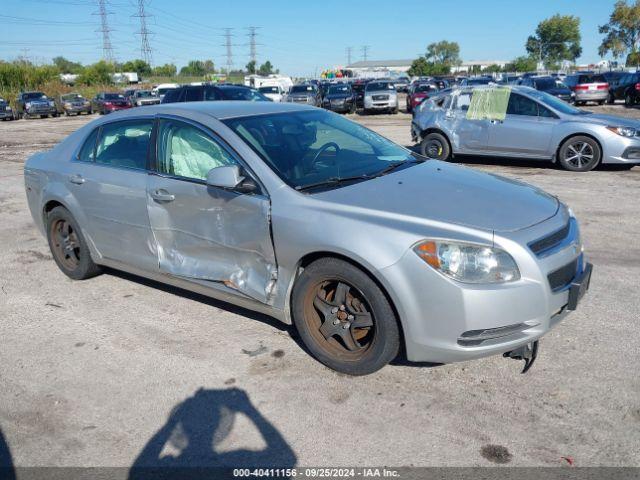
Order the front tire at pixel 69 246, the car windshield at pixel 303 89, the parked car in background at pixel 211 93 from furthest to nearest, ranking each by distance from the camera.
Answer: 1. the car windshield at pixel 303 89
2. the parked car in background at pixel 211 93
3. the front tire at pixel 69 246

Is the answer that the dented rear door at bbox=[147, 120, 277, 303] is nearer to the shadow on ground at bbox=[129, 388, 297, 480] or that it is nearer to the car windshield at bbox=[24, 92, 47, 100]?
the shadow on ground at bbox=[129, 388, 297, 480]

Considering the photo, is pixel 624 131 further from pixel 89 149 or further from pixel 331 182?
pixel 89 149

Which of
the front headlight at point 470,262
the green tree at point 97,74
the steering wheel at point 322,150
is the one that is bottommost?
the front headlight at point 470,262

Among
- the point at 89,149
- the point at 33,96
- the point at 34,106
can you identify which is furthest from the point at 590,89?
the point at 33,96

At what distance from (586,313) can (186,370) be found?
295cm

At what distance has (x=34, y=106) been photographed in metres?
36.5

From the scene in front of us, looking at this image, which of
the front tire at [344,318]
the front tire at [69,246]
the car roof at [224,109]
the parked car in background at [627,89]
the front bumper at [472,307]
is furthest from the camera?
the parked car in background at [627,89]

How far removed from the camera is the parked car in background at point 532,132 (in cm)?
1009

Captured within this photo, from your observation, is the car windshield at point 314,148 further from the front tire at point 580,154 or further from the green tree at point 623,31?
the green tree at point 623,31

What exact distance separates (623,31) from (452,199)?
8285 cm

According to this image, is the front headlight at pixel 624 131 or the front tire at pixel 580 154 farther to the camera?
the front tire at pixel 580 154

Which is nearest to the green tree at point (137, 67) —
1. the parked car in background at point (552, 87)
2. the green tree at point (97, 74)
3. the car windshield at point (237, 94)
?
the green tree at point (97, 74)

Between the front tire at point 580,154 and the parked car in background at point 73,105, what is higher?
the parked car in background at point 73,105

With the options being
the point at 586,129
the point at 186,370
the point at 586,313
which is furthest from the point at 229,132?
the point at 586,129
